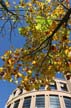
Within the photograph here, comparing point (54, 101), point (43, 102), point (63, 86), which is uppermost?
point (63, 86)

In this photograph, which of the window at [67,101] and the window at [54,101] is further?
the window at [67,101]

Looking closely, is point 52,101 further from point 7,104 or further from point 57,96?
point 7,104

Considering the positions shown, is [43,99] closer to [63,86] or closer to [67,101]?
[67,101]

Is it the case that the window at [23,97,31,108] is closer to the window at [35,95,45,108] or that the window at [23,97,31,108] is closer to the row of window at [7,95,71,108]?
Result: the row of window at [7,95,71,108]

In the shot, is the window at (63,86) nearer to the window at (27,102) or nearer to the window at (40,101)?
the window at (40,101)

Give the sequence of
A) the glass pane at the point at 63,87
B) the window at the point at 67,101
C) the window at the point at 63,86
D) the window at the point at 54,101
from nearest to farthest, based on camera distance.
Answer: the window at the point at 54,101
the window at the point at 67,101
the glass pane at the point at 63,87
the window at the point at 63,86

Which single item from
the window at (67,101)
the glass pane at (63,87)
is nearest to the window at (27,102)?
the window at (67,101)

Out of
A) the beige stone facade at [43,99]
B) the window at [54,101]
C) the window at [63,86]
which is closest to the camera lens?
the window at [54,101]

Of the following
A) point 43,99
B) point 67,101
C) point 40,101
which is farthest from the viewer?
point 67,101

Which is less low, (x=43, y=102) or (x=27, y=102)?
(x=27, y=102)

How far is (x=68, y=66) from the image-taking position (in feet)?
28.4

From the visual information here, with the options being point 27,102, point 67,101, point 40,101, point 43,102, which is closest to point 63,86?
point 67,101

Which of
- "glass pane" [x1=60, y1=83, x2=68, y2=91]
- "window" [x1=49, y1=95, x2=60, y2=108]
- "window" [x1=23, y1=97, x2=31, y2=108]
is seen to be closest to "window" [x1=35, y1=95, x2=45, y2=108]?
"window" [x1=49, y1=95, x2=60, y2=108]

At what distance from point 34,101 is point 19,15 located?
55.5 meters
